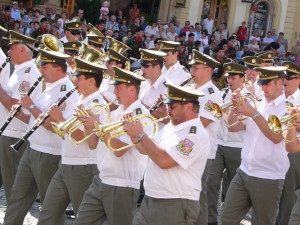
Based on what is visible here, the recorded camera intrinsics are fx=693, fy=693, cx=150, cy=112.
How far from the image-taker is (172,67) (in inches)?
413

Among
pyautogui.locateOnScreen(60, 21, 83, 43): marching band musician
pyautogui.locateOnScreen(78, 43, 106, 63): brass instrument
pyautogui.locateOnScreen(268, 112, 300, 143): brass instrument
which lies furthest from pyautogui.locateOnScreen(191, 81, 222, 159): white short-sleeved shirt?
pyautogui.locateOnScreen(60, 21, 83, 43): marching band musician

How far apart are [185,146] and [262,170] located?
1.90 m

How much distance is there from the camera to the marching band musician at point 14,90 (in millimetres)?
8438

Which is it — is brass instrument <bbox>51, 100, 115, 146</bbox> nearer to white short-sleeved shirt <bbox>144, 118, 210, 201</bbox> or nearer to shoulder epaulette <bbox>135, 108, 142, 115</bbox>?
shoulder epaulette <bbox>135, 108, 142, 115</bbox>

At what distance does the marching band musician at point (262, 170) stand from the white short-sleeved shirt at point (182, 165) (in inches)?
58.6

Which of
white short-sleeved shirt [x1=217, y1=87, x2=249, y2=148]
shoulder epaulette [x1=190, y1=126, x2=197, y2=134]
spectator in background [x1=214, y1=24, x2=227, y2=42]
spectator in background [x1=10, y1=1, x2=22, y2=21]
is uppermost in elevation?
spectator in background [x1=214, y1=24, x2=227, y2=42]

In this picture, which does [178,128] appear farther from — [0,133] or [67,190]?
[0,133]

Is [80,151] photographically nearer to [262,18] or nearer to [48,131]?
[48,131]

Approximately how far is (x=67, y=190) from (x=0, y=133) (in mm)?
1420

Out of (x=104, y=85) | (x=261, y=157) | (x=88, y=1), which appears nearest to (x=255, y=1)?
(x=88, y=1)

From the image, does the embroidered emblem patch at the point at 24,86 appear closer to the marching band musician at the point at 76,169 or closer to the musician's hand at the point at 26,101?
the musician's hand at the point at 26,101

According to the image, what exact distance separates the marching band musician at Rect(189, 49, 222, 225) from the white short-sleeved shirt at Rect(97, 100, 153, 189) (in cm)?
179

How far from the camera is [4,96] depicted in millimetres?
8414

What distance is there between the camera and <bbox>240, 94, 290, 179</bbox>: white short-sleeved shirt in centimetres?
740
